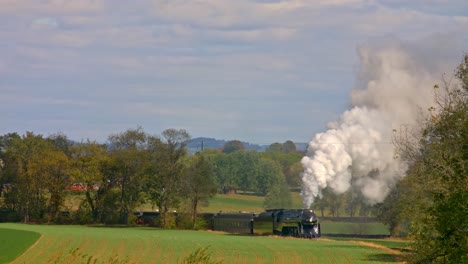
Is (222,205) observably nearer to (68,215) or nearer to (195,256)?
(68,215)

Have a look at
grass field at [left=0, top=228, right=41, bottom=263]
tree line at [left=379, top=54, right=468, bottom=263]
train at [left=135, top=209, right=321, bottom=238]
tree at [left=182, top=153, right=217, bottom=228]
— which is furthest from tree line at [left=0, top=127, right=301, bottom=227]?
tree line at [left=379, top=54, right=468, bottom=263]

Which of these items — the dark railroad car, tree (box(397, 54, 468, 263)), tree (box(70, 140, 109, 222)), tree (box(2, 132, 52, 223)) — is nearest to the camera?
tree (box(397, 54, 468, 263))

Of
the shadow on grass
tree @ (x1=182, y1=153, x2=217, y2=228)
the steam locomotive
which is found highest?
tree @ (x1=182, y1=153, x2=217, y2=228)

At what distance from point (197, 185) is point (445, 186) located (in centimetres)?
10016

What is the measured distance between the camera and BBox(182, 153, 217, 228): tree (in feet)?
423

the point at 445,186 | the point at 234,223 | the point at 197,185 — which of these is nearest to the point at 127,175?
the point at 197,185

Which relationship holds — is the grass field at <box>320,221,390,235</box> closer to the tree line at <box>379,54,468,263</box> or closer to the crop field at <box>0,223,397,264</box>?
the crop field at <box>0,223,397,264</box>

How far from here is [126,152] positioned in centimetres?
13462

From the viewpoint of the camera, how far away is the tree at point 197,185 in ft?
423

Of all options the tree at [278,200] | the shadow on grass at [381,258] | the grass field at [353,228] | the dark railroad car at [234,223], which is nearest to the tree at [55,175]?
the dark railroad car at [234,223]

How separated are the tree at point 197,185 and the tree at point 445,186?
291 feet

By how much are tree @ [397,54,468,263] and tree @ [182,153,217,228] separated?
88763 mm

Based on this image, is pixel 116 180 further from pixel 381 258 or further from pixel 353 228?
pixel 381 258

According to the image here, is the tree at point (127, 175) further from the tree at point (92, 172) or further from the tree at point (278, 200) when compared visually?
the tree at point (278, 200)
